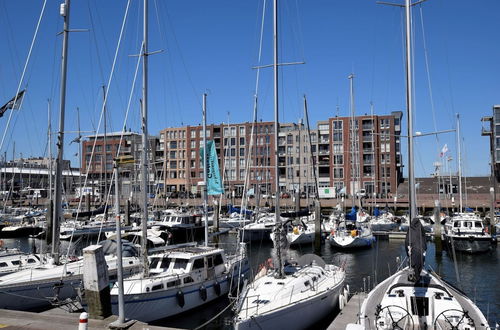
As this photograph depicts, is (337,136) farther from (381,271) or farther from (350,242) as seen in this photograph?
(381,271)

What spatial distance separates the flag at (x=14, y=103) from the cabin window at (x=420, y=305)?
20.1 m

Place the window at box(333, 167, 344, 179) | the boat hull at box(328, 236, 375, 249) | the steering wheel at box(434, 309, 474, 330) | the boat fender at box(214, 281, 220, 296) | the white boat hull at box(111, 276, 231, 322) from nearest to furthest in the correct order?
the steering wheel at box(434, 309, 474, 330), the white boat hull at box(111, 276, 231, 322), the boat fender at box(214, 281, 220, 296), the boat hull at box(328, 236, 375, 249), the window at box(333, 167, 344, 179)

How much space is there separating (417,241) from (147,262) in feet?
41.4

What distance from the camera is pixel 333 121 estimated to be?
108 m

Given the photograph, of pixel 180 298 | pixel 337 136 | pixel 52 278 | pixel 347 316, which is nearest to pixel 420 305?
pixel 347 316

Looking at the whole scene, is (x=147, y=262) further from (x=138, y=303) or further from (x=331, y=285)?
(x=331, y=285)

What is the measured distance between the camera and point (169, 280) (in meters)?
20.4

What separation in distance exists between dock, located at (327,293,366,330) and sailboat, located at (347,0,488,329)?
203cm

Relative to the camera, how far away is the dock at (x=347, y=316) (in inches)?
647

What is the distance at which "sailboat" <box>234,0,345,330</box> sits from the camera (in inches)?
634

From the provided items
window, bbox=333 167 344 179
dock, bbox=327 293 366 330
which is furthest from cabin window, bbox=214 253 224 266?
window, bbox=333 167 344 179

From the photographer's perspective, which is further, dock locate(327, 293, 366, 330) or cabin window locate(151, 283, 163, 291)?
cabin window locate(151, 283, 163, 291)

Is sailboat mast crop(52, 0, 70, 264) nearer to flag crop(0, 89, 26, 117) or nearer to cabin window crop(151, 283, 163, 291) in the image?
flag crop(0, 89, 26, 117)

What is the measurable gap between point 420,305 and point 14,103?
67.0 ft
